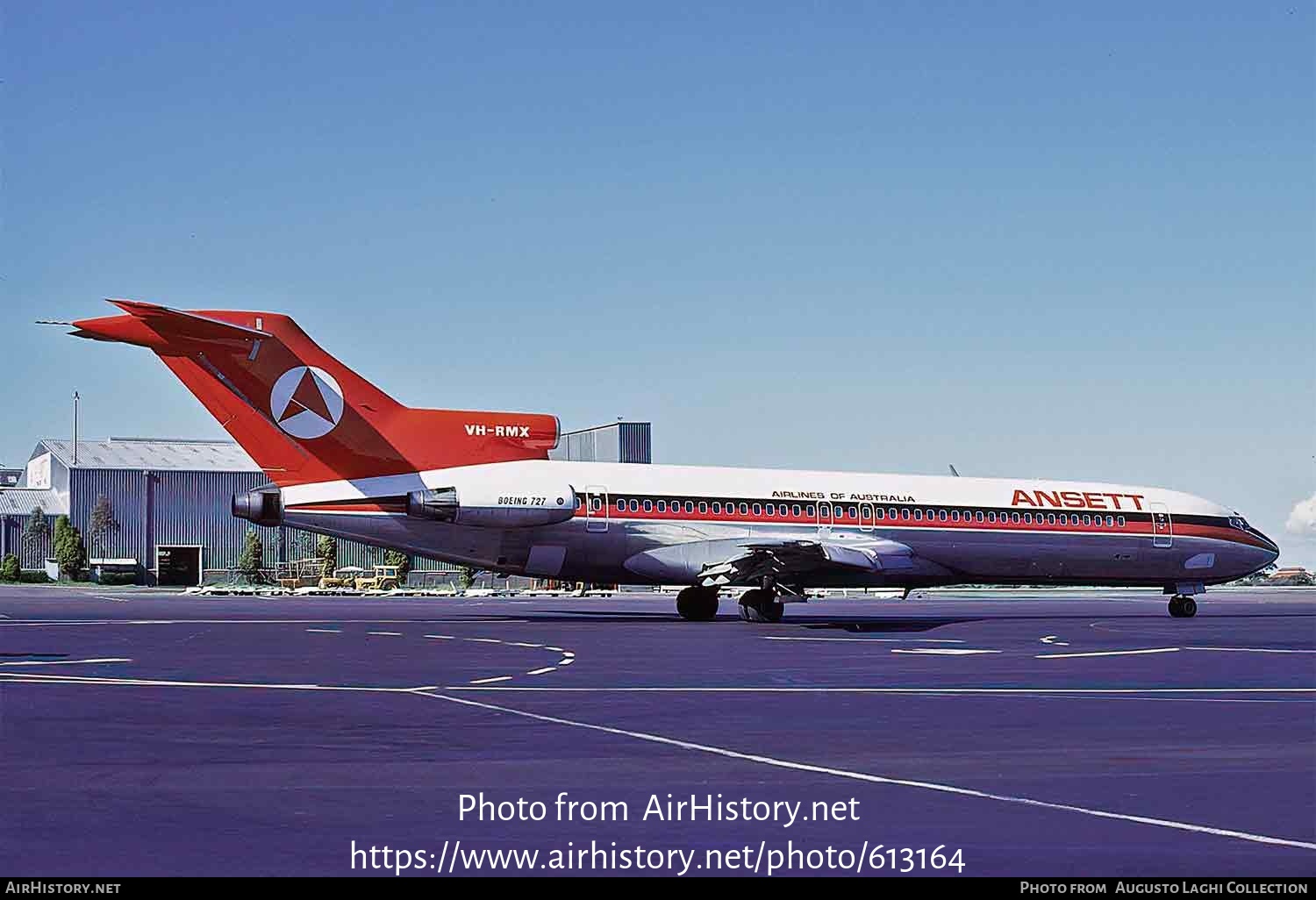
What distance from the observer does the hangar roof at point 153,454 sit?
9388 cm

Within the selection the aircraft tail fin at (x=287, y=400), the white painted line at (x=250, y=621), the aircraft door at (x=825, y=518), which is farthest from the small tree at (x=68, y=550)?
the aircraft door at (x=825, y=518)

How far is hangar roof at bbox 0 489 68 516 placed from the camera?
9419 centimetres

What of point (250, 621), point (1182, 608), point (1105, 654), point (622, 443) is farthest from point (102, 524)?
point (1105, 654)

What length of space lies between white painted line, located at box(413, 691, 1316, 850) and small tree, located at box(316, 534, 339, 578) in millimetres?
67286

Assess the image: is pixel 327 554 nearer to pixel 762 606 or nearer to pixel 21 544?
pixel 21 544

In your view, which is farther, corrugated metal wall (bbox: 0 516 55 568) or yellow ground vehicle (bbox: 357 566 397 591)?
corrugated metal wall (bbox: 0 516 55 568)

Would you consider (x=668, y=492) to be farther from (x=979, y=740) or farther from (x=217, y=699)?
(x=979, y=740)

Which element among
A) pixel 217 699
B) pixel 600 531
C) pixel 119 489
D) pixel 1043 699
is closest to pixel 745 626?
pixel 600 531

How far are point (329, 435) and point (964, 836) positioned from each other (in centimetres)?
2624

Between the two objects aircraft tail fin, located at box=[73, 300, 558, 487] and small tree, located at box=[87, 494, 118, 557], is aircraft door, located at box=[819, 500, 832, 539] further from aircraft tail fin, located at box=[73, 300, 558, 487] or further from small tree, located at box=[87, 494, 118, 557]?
small tree, located at box=[87, 494, 118, 557]

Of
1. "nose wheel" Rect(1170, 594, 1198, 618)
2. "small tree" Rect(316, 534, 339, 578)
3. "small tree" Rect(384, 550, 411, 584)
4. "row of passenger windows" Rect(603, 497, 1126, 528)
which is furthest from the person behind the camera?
"small tree" Rect(316, 534, 339, 578)

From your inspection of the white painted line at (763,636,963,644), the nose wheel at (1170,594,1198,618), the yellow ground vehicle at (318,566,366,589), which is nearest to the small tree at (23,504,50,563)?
the yellow ground vehicle at (318,566,366,589)

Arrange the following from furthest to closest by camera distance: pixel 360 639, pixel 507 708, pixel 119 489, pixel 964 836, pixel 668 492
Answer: pixel 119 489
pixel 668 492
pixel 360 639
pixel 507 708
pixel 964 836

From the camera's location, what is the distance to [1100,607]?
4947 cm
